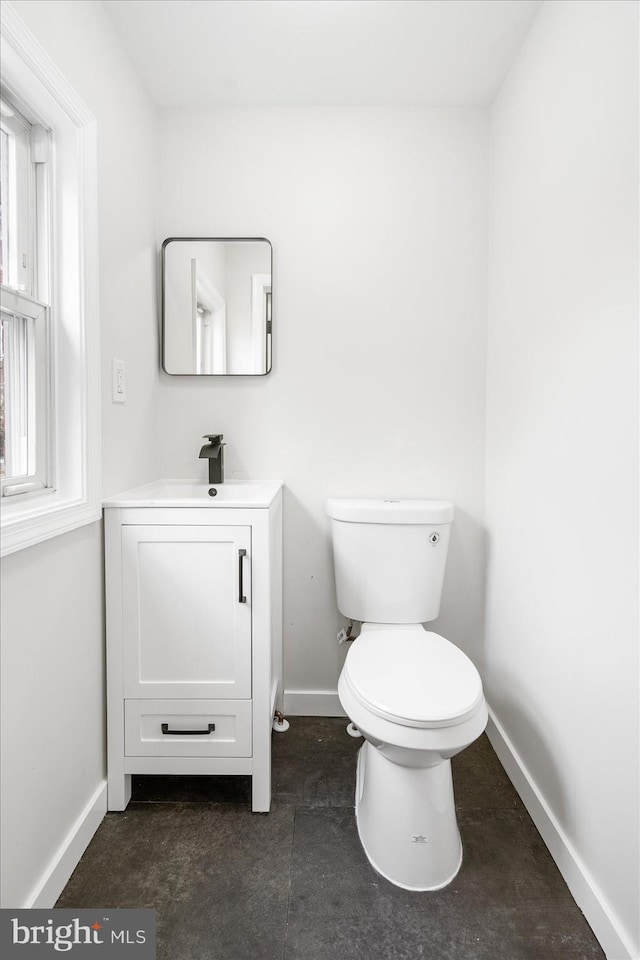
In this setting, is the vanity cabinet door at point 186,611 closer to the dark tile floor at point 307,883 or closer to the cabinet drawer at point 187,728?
the cabinet drawer at point 187,728

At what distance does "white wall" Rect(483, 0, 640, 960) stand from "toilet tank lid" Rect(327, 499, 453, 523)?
0.23m

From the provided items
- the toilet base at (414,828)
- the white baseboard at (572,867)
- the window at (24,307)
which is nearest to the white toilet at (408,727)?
the toilet base at (414,828)

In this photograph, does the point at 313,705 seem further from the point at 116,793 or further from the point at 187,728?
the point at 116,793

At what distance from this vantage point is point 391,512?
63.9 inches

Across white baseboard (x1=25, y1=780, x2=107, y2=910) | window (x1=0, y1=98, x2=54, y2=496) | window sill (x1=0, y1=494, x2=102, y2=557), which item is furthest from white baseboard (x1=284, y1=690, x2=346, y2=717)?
window (x1=0, y1=98, x2=54, y2=496)

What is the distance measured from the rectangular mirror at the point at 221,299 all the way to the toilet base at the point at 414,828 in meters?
1.33

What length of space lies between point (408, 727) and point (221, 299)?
149 cm

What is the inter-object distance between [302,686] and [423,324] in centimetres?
143

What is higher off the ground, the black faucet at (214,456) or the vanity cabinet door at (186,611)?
the black faucet at (214,456)

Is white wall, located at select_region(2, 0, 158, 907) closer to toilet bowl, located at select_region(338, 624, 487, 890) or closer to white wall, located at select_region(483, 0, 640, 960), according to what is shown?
toilet bowl, located at select_region(338, 624, 487, 890)

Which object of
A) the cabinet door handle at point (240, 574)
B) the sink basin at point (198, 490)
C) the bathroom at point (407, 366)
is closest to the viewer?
the bathroom at point (407, 366)

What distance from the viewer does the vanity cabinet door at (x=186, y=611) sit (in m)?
1.35

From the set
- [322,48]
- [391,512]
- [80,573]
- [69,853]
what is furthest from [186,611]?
[322,48]

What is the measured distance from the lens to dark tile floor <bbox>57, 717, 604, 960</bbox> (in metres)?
1.03
